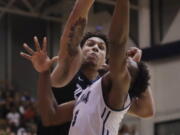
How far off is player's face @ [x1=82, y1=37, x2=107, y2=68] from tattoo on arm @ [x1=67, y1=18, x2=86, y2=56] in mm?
132

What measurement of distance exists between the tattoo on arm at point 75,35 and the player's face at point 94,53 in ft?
0.43

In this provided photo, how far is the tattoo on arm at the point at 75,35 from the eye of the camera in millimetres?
3869

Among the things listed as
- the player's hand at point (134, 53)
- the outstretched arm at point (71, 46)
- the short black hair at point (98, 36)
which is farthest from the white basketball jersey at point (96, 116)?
the short black hair at point (98, 36)

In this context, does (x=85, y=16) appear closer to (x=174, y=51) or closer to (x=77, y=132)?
(x=77, y=132)

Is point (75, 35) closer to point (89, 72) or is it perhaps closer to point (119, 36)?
point (89, 72)

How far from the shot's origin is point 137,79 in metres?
3.24

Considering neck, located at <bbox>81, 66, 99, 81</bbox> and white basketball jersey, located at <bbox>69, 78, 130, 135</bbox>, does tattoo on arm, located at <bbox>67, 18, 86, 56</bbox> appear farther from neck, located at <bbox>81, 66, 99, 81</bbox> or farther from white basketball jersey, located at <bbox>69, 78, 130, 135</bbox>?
white basketball jersey, located at <bbox>69, 78, 130, 135</bbox>

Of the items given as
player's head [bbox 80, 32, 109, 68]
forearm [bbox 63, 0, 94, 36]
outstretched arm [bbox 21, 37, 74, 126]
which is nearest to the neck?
player's head [bbox 80, 32, 109, 68]

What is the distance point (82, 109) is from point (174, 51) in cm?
1039

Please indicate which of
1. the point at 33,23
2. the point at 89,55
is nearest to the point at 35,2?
the point at 33,23

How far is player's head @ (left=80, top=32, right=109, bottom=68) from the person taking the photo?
4004 millimetres

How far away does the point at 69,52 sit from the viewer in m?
3.91

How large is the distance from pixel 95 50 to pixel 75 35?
0.23m

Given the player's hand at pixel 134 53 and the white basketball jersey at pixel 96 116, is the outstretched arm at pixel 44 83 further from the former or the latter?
the player's hand at pixel 134 53
